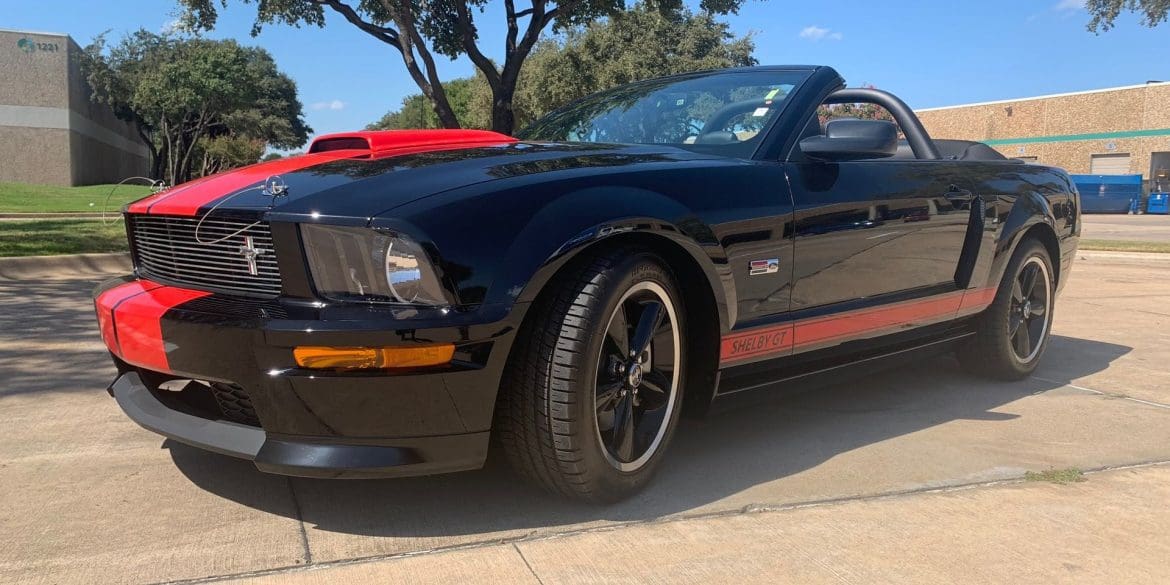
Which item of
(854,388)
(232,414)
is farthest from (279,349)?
(854,388)

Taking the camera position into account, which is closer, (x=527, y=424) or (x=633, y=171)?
(x=527, y=424)

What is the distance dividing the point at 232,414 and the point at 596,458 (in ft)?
3.31

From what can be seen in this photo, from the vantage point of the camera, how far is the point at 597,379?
246cm

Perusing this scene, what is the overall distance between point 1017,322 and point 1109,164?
45.7 meters

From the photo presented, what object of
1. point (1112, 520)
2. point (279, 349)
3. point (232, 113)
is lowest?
point (1112, 520)

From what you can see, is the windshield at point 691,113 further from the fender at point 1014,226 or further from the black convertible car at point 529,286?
the fender at point 1014,226

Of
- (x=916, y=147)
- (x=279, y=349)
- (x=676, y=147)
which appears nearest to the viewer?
(x=279, y=349)

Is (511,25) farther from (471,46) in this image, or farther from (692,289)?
(692,289)

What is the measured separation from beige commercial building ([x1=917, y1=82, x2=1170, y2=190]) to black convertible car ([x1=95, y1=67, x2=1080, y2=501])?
132 feet

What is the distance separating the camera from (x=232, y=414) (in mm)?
2352

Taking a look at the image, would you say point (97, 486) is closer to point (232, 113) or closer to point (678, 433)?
point (678, 433)

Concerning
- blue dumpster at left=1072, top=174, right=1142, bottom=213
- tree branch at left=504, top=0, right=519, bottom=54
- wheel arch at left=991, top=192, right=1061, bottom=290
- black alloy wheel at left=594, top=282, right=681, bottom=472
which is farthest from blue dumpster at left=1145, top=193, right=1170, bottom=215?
black alloy wheel at left=594, top=282, right=681, bottom=472

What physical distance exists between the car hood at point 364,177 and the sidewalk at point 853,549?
0.92m

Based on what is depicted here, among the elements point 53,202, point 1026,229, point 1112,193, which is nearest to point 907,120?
point 1026,229
